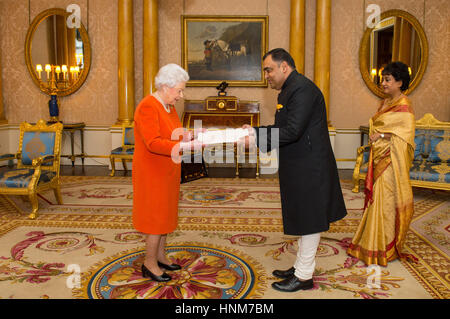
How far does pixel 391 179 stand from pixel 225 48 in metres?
5.48

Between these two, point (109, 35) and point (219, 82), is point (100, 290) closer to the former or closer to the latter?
point (219, 82)

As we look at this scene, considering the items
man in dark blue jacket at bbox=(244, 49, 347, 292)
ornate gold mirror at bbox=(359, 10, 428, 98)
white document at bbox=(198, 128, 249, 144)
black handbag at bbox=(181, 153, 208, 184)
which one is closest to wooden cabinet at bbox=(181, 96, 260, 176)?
ornate gold mirror at bbox=(359, 10, 428, 98)

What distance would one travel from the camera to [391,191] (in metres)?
3.31

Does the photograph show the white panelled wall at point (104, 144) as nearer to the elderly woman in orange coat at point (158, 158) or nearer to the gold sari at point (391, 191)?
the gold sari at point (391, 191)

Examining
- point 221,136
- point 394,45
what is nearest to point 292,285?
point 221,136

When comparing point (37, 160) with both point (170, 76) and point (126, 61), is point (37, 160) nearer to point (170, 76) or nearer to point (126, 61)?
point (170, 76)

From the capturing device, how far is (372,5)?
786 cm

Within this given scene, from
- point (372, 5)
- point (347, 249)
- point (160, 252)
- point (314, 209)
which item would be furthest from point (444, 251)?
point (372, 5)

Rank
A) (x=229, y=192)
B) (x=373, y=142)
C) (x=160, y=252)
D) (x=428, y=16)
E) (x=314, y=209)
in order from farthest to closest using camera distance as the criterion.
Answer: (x=428, y=16), (x=229, y=192), (x=373, y=142), (x=160, y=252), (x=314, y=209)

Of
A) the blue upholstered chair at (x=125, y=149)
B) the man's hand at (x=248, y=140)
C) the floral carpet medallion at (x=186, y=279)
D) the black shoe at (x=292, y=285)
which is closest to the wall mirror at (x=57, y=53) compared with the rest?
the blue upholstered chair at (x=125, y=149)

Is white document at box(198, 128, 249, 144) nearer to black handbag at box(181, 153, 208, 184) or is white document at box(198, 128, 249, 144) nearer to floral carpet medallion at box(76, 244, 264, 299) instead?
black handbag at box(181, 153, 208, 184)

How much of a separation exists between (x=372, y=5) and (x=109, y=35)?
5.45m

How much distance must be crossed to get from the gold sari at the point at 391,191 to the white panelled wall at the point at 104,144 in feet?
15.0

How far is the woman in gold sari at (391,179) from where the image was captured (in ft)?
10.7
